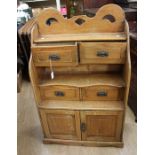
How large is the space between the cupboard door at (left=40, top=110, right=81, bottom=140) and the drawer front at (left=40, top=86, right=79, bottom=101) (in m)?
0.11

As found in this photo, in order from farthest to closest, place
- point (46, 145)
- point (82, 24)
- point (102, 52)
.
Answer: point (46, 145)
point (82, 24)
point (102, 52)

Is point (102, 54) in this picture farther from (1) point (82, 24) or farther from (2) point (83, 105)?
(2) point (83, 105)

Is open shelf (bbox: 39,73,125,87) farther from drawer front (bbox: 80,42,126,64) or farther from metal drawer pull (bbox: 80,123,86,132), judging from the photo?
metal drawer pull (bbox: 80,123,86,132)

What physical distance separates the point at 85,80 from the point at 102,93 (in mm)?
162

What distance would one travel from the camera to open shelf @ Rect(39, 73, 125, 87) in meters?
1.47

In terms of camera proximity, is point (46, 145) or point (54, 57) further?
point (46, 145)

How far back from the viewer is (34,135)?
1.89 m

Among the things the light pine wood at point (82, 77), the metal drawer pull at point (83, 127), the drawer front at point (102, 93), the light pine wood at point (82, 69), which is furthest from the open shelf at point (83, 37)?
the metal drawer pull at point (83, 127)

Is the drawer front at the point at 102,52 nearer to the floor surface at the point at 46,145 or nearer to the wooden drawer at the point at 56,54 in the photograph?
the wooden drawer at the point at 56,54

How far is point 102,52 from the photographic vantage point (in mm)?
1362

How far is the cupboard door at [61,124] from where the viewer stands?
1.56 meters

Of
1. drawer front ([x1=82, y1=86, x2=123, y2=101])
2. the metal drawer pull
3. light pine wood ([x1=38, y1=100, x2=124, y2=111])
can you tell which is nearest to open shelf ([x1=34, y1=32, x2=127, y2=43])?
drawer front ([x1=82, y1=86, x2=123, y2=101])

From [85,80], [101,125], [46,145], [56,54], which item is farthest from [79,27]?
[46,145]
